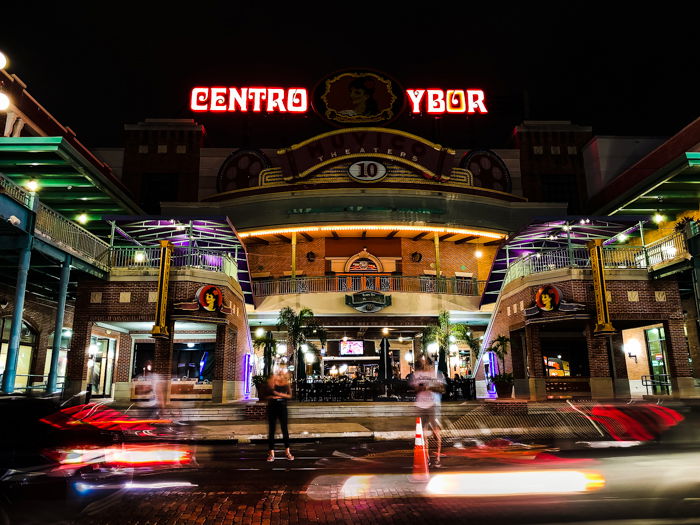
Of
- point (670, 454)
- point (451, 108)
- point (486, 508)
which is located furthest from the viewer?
point (451, 108)

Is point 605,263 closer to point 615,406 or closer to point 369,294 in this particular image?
point 615,406

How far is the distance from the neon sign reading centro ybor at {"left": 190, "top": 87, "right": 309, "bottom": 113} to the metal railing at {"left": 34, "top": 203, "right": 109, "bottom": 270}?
2085 centimetres

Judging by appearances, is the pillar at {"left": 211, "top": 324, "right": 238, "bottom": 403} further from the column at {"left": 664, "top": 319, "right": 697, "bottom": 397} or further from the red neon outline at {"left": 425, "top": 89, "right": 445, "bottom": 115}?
the red neon outline at {"left": 425, "top": 89, "right": 445, "bottom": 115}

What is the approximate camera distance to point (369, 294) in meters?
26.8

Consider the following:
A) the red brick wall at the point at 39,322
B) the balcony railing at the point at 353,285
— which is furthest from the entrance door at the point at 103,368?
the balcony railing at the point at 353,285

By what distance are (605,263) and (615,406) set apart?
6.69 m

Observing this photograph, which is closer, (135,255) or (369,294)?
(135,255)

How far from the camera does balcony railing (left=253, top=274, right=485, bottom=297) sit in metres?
28.0

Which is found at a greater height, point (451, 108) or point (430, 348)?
point (451, 108)

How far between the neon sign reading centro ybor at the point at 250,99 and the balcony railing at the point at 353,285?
1565 cm

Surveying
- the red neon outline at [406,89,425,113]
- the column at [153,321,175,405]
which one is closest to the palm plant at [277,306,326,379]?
the column at [153,321,175,405]

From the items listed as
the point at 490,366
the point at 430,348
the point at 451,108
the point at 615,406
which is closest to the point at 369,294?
the point at 430,348

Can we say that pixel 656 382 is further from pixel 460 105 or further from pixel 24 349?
pixel 24 349

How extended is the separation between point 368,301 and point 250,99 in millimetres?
20157
